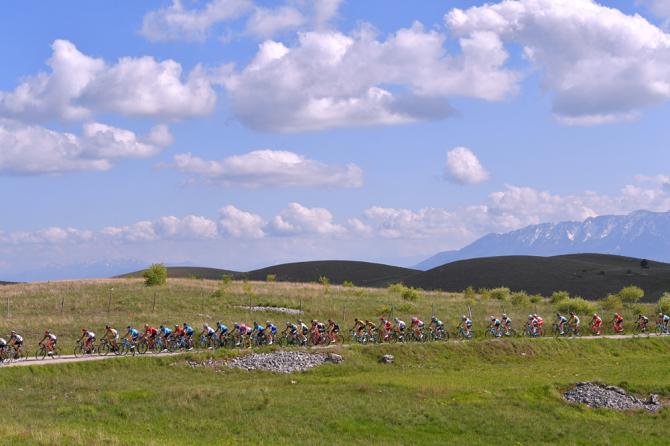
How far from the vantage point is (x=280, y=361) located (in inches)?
1555

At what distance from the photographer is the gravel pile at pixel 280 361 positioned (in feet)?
126

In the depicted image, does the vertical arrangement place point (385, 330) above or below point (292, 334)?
above

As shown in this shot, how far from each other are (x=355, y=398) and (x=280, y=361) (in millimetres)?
11306

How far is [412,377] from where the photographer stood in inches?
1419

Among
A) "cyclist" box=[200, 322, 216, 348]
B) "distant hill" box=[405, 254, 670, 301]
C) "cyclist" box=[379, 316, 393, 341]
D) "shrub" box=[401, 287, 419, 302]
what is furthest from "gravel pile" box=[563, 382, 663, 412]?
"distant hill" box=[405, 254, 670, 301]

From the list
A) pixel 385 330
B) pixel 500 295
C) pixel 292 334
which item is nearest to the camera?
pixel 292 334

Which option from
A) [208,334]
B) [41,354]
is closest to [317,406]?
[208,334]

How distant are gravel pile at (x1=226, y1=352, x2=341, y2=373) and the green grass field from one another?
964mm

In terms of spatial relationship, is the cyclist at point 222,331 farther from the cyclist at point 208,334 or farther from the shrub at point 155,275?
the shrub at point 155,275

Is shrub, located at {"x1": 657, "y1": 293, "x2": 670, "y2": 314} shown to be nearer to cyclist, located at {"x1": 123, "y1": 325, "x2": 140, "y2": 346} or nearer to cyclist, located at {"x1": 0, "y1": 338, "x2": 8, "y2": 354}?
cyclist, located at {"x1": 123, "y1": 325, "x2": 140, "y2": 346}

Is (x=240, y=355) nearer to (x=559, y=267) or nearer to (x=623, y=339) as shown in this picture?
(x=623, y=339)

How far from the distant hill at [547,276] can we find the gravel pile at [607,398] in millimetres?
93328

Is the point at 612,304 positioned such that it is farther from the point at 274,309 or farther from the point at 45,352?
the point at 45,352

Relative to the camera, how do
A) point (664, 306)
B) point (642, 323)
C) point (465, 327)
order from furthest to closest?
point (664, 306) < point (642, 323) < point (465, 327)
